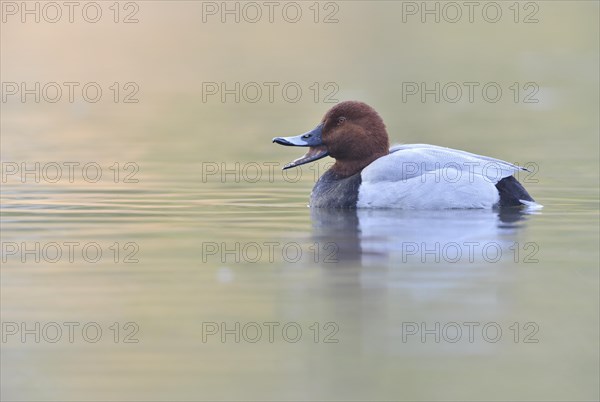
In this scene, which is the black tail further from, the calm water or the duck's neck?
the duck's neck

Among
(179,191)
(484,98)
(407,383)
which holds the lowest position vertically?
(407,383)

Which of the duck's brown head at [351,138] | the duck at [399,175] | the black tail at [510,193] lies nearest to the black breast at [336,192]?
the duck at [399,175]

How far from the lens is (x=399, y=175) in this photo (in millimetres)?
10508

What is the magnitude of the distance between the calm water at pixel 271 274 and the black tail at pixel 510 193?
24 cm

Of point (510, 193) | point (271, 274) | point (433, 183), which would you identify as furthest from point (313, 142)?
point (271, 274)

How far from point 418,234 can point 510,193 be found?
170cm

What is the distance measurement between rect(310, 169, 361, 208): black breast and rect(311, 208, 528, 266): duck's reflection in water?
86 mm

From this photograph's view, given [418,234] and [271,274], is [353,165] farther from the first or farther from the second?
[271,274]

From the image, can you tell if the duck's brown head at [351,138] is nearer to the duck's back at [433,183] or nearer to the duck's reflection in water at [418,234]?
the duck's back at [433,183]

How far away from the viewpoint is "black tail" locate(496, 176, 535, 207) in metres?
10.6

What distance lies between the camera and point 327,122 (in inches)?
438

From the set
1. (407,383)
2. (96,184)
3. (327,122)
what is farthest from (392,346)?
(96,184)

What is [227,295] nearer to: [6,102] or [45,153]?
[45,153]

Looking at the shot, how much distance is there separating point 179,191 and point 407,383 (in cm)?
675
